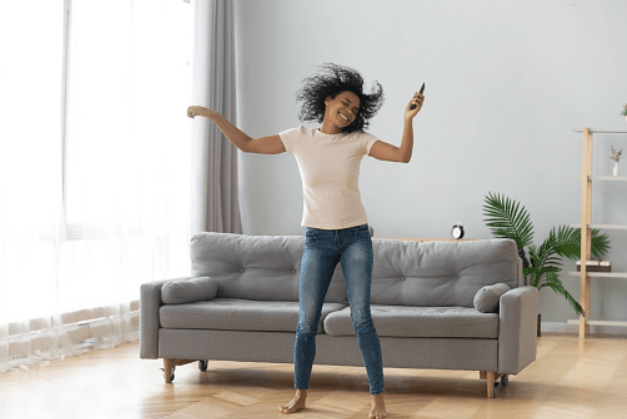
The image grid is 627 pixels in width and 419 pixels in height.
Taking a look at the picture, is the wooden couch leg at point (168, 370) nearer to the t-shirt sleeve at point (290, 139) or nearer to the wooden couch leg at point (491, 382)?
the t-shirt sleeve at point (290, 139)

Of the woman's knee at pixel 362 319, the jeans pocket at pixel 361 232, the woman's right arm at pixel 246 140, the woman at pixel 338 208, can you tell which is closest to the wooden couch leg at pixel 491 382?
the woman at pixel 338 208

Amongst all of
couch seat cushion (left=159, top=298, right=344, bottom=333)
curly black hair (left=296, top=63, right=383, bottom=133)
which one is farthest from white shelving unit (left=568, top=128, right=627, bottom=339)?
curly black hair (left=296, top=63, right=383, bottom=133)

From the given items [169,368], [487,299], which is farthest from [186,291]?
[487,299]

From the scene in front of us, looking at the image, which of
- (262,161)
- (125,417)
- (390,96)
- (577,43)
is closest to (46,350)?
(125,417)

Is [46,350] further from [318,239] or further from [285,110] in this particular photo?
[285,110]

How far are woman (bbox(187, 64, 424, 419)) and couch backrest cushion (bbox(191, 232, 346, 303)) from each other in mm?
984

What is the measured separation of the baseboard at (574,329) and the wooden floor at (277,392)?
1.31 m

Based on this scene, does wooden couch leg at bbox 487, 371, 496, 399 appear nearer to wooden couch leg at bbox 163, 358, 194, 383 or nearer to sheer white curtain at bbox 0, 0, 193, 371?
wooden couch leg at bbox 163, 358, 194, 383

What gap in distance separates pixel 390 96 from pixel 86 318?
3038mm

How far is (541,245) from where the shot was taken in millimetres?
6258

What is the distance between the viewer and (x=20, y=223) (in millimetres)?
4746

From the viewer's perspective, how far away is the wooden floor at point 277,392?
3617mm

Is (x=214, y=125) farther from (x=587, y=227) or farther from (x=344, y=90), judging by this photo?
(x=344, y=90)

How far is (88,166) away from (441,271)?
243 cm
